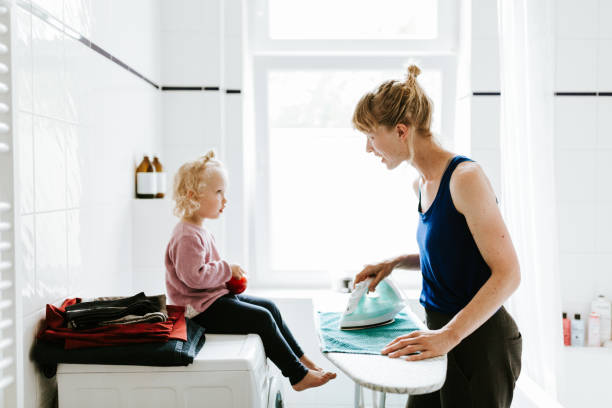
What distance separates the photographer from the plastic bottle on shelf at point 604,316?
8.12 ft

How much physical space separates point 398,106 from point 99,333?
0.92m

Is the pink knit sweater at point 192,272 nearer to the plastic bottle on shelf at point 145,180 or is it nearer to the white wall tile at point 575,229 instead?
the plastic bottle on shelf at point 145,180

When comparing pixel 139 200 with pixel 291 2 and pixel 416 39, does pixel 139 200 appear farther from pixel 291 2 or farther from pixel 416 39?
pixel 416 39

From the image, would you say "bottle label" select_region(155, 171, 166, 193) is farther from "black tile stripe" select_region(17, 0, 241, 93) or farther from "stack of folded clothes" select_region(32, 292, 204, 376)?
"stack of folded clothes" select_region(32, 292, 204, 376)

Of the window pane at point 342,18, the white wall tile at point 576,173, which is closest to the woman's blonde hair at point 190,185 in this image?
the window pane at point 342,18

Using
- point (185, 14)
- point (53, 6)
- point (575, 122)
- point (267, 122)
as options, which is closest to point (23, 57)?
point (53, 6)

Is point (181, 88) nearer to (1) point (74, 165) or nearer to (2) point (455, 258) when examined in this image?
(1) point (74, 165)

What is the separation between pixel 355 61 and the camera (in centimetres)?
271

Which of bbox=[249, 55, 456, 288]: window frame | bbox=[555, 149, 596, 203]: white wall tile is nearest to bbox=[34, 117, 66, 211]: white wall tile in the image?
bbox=[249, 55, 456, 288]: window frame

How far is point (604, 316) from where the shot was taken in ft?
8.14

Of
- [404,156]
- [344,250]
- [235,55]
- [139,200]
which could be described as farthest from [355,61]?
[404,156]

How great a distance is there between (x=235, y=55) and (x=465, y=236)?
1630 mm

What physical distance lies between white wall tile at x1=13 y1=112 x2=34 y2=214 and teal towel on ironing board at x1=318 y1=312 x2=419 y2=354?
2.47 ft

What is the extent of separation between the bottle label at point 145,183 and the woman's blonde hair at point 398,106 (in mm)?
1057
